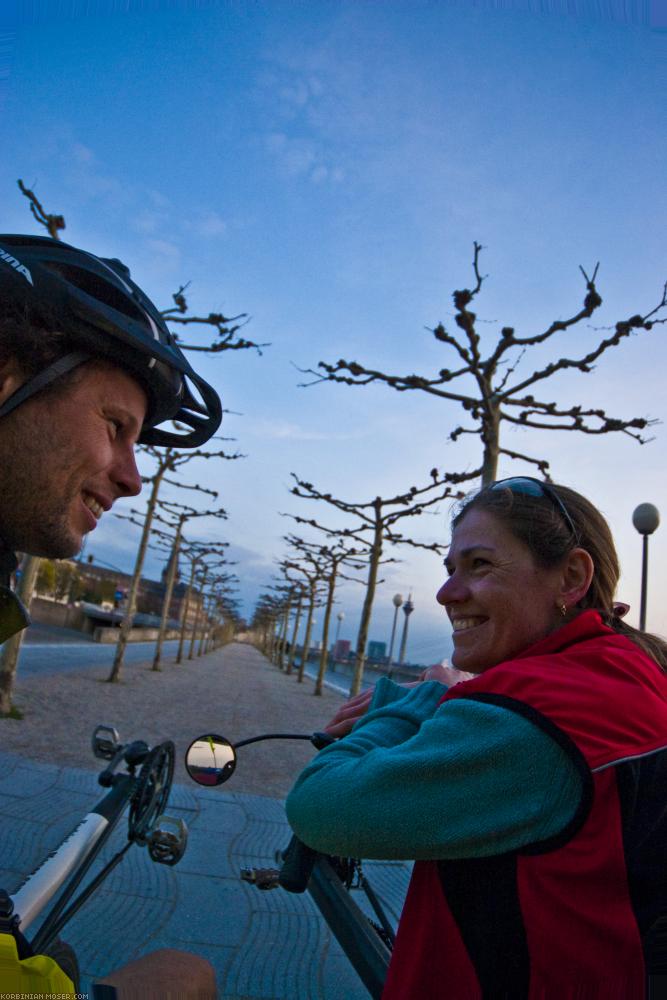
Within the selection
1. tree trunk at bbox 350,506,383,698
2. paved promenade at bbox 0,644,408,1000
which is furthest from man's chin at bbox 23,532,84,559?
tree trunk at bbox 350,506,383,698

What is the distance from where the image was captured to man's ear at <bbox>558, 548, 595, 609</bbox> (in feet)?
5.19

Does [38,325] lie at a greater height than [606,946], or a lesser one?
greater

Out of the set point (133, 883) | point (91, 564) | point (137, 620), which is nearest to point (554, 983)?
point (133, 883)

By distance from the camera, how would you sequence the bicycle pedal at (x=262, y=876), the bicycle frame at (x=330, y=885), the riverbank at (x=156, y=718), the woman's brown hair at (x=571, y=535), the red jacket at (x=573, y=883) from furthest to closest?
the riverbank at (x=156, y=718) < the bicycle pedal at (x=262, y=876) < the woman's brown hair at (x=571, y=535) < the bicycle frame at (x=330, y=885) < the red jacket at (x=573, y=883)

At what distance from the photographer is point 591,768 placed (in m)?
1.03

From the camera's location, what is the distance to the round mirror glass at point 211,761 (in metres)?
1.99

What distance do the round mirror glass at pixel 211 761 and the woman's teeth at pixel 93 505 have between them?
33.4 inches

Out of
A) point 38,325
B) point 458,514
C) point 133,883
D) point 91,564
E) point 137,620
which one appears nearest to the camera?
point 38,325

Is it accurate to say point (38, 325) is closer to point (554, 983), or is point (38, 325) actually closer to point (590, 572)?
point (590, 572)

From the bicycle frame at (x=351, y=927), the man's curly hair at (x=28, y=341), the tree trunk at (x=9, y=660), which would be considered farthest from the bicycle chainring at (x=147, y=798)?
the tree trunk at (x=9, y=660)

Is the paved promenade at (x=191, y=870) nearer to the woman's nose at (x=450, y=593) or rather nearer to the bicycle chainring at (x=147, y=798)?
the bicycle chainring at (x=147, y=798)

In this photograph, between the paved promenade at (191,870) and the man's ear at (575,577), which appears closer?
the man's ear at (575,577)

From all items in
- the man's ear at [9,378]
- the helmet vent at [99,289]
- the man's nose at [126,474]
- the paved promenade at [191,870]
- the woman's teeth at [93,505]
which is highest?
the helmet vent at [99,289]

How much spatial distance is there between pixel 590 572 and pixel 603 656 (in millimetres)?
382
